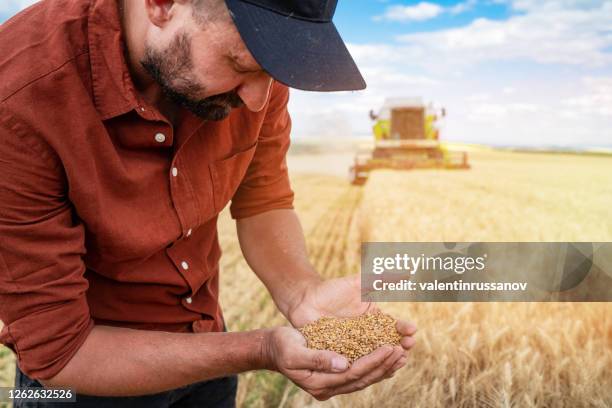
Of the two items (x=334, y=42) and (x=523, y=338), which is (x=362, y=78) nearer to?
(x=334, y=42)

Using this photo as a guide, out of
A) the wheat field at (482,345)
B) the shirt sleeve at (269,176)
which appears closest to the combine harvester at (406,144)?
the wheat field at (482,345)

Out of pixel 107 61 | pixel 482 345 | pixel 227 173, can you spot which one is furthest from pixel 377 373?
pixel 482 345

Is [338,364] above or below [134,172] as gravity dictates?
below

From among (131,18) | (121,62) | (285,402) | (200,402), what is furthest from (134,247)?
(285,402)

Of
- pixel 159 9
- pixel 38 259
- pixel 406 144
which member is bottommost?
pixel 406 144

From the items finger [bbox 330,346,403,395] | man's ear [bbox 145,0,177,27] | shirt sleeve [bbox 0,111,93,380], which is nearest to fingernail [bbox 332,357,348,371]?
finger [bbox 330,346,403,395]

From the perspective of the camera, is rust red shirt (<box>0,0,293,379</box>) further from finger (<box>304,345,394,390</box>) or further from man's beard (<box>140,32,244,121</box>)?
finger (<box>304,345,394,390</box>)

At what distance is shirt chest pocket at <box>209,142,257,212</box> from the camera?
5.92ft

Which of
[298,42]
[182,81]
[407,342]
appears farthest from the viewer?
[407,342]

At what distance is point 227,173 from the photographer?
1833 millimetres

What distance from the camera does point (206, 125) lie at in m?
1.74

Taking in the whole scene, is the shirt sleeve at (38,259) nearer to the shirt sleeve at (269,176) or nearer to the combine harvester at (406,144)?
the shirt sleeve at (269,176)

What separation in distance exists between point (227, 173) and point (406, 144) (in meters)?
12.9

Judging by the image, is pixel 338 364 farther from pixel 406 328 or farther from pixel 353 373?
pixel 406 328
